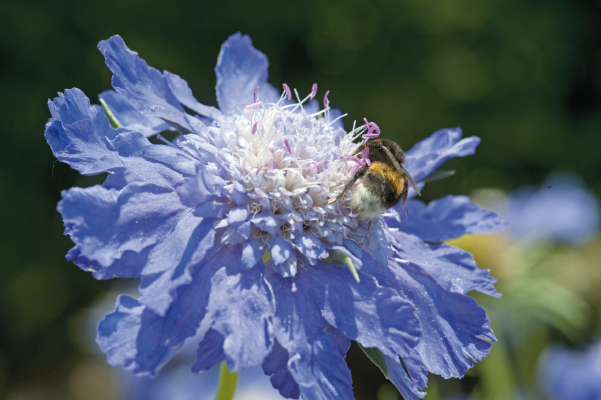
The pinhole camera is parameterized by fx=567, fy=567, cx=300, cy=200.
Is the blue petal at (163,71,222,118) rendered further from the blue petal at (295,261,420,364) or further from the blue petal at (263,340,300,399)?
the blue petal at (263,340,300,399)

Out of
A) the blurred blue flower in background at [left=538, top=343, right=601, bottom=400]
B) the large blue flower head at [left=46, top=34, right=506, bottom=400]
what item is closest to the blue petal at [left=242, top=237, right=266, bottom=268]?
the large blue flower head at [left=46, top=34, right=506, bottom=400]

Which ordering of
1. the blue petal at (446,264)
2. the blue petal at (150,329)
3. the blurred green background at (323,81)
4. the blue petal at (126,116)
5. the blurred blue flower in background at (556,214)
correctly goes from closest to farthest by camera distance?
the blue petal at (150,329)
the blue petal at (446,264)
the blue petal at (126,116)
the blurred blue flower in background at (556,214)
the blurred green background at (323,81)

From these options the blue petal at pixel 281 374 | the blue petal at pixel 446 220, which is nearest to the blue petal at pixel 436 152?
the blue petal at pixel 446 220

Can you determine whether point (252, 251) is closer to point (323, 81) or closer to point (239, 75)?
point (239, 75)

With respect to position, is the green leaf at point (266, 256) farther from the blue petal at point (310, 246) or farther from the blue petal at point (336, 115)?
the blue petal at point (336, 115)

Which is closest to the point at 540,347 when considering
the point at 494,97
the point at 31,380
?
the point at 494,97
